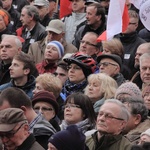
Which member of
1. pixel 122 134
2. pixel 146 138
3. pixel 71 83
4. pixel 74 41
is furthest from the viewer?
pixel 74 41

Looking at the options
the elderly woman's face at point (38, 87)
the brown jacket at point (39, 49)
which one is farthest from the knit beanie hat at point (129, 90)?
the brown jacket at point (39, 49)

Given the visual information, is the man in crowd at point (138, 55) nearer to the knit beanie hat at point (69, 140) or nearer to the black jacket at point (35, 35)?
the black jacket at point (35, 35)

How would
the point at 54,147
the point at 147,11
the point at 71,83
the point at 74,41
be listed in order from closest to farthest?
the point at 54,147 < the point at 71,83 < the point at 147,11 < the point at 74,41

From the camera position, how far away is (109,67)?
10758 mm

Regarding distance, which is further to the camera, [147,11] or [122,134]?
[147,11]

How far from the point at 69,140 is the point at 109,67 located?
3638mm

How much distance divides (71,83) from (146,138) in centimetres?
290

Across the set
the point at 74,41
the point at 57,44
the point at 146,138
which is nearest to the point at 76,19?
the point at 74,41

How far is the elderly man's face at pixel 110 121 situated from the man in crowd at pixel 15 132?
0.91m

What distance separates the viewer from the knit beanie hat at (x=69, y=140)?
7203 millimetres

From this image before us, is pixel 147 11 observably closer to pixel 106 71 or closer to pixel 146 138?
pixel 106 71

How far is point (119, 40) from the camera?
39.2ft

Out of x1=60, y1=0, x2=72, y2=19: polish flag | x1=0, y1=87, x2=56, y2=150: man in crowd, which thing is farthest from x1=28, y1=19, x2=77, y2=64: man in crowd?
x1=0, y1=87, x2=56, y2=150: man in crowd

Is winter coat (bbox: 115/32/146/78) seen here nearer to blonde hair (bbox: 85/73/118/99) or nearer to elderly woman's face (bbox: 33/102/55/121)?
blonde hair (bbox: 85/73/118/99)
